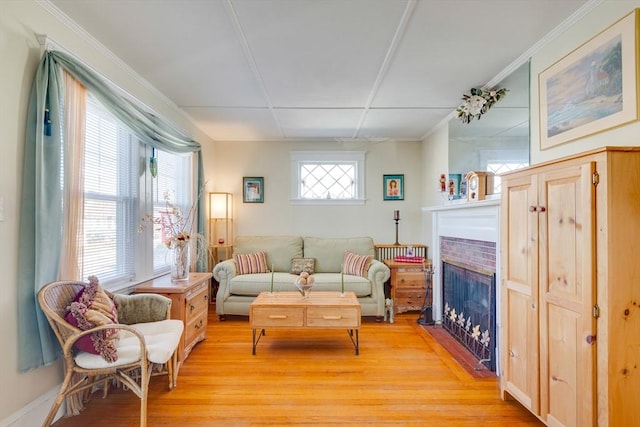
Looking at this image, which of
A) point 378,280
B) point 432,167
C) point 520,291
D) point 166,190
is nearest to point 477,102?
point 432,167

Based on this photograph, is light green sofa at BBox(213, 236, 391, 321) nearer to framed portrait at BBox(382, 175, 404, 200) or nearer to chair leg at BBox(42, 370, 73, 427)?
framed portrait at BBox(382, 175, 404, 200)

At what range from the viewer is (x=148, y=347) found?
1.85 meters

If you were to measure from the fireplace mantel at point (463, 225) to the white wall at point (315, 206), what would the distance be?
3.54 feet

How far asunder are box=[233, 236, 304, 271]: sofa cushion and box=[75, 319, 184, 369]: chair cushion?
7.21 ft

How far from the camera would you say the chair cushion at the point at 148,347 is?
175 centimetres

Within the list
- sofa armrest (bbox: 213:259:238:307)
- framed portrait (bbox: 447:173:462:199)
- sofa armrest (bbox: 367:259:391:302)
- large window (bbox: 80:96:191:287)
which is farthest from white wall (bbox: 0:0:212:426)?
framed portrait (bbox: 447:173:462:199)

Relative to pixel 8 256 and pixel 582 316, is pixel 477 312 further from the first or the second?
pixel 8 256

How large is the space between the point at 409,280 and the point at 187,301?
2633 millimetres

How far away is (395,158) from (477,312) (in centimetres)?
265

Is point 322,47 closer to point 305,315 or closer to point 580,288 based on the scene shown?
point 580,288

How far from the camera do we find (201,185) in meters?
4.02

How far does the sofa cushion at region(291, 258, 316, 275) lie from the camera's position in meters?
4.23

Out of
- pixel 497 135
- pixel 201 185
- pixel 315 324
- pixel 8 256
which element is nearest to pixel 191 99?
pixel 201 185

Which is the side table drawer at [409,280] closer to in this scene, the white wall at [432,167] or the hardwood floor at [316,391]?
the white wall at [432,167]
